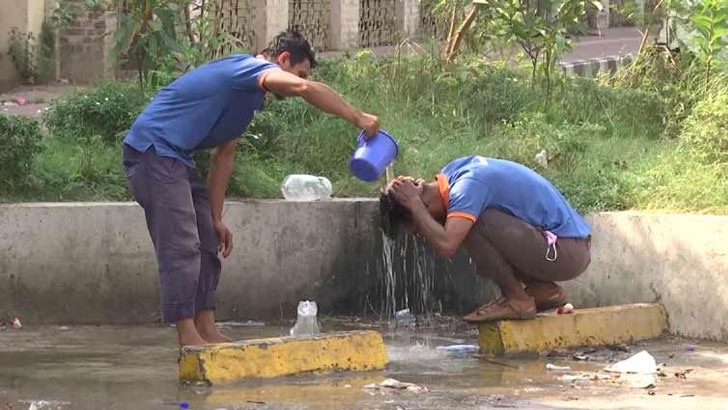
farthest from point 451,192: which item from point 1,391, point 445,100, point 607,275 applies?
point 445,100

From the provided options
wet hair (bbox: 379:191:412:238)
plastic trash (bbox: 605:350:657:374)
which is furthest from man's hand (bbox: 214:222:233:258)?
plastic trash (bbox: 605:350:657:374)

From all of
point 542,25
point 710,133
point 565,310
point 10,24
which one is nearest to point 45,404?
point 565,310

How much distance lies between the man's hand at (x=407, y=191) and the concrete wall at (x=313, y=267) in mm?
1453

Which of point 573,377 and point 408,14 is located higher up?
point 408,14

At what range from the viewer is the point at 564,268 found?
23.5 feet

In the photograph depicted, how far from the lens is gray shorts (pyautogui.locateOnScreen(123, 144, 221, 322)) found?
6.38 meters

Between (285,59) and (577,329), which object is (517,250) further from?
(285,59)

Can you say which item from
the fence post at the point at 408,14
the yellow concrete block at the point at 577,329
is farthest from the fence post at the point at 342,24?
the yellow concrete block at the point at 577,329

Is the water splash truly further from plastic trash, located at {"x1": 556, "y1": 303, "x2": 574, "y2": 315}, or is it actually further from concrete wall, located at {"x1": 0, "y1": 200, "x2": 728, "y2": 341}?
plastic trash, located at {"x1": 556, "y1": 303, "x2": 574, "y2": 315}

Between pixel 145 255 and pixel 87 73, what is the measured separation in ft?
25.2

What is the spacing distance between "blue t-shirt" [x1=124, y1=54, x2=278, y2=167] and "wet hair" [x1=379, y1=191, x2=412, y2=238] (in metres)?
0.87

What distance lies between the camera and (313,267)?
836cm

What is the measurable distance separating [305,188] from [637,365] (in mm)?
2459

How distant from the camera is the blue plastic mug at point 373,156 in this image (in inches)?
255
